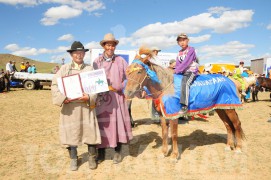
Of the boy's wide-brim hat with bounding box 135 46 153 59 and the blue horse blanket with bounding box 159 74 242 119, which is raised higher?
the boy's wide-brim hat with bounding box 135 46 153 59

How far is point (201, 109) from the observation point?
554cm

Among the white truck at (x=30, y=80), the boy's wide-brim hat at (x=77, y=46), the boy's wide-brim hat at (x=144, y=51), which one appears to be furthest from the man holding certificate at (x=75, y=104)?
the white truck at (x=30, y=80)

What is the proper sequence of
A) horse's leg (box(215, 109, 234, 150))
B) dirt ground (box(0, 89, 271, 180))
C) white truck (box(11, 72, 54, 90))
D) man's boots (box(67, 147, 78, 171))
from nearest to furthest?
dirt ground (box(0, 89, 271, 180)) → man's boots (box(67, 147, 78, 171)) → horse's leg (box(215, 109, 234, 150)) → white truck (box(11, 72, 54, 90))

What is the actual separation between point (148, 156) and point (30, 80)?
18.2 metres

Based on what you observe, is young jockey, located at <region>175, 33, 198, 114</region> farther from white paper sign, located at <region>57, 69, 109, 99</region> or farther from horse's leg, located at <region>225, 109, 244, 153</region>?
white paper sign, located at <region>57, 69, 109, 99</region>

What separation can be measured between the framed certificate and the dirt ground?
1550mm

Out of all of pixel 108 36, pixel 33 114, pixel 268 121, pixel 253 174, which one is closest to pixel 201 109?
pixel 253 174

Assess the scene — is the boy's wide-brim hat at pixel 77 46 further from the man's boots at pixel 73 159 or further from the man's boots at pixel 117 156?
the man's boots at pixel 117 156

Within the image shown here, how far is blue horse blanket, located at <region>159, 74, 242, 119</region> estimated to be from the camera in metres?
5.07

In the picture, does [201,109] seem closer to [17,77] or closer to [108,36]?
Answer: [108,36]

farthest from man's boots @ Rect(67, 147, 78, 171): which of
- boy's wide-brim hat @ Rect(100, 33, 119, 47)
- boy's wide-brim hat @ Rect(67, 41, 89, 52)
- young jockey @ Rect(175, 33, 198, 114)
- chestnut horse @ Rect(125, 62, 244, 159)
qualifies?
young jockey @ Rect(175, 33, 198, 114)

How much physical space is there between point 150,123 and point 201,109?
3.65 metres

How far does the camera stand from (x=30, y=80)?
20891mm

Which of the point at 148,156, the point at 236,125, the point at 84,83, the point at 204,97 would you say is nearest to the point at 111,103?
the point at 84,83
